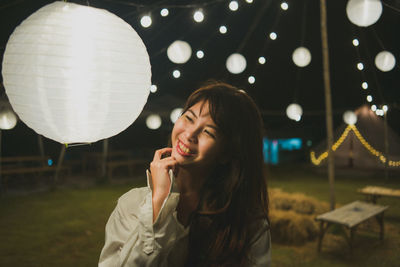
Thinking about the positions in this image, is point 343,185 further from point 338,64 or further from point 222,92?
point 222,92

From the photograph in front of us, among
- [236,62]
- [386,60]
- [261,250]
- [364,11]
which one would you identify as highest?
[364,11]

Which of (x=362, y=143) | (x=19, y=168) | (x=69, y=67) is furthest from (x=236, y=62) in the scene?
(x=362, y=143)

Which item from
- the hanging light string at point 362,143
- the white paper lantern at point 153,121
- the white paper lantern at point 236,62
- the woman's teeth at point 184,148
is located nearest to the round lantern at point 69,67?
the woman's teeth at point 184,148

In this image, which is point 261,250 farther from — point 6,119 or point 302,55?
point 6,119

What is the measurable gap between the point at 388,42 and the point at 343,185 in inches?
210

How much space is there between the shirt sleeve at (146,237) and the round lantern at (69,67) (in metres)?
0.64

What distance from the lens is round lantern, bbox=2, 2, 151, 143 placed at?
5.20 ft

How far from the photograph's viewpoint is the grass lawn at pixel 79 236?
486cm

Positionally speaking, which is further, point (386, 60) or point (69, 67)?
point (386, 60)

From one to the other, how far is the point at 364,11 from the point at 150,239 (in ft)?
13.4

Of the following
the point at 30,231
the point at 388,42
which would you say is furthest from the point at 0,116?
the point at 388,42

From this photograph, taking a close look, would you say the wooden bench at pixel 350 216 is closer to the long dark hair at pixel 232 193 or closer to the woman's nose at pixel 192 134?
the long dark hair at pixel 232 193

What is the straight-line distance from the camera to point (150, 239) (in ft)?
Answer: 3.84

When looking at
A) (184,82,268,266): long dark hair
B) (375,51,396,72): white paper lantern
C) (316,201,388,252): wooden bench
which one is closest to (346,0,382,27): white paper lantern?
(375,51,396,72): white paper lantern
